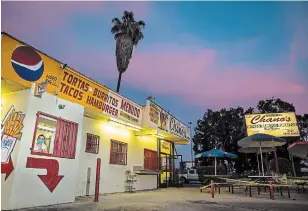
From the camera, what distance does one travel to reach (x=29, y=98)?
21.0 feet

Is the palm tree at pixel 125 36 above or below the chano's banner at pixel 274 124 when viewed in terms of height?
above

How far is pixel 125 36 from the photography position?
21.1 m

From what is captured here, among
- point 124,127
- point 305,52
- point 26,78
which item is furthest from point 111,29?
point 26,78

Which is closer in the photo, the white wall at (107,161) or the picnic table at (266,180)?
the white wall at (107,161)

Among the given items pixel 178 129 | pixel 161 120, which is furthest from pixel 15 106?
pixel 178 129

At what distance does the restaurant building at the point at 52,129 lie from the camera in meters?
5.99

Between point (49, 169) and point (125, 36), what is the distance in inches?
643

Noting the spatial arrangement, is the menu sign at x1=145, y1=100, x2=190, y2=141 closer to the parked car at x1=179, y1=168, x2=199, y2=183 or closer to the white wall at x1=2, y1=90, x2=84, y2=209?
the white wall at x1=2, y1=90, x2=84, y2=209

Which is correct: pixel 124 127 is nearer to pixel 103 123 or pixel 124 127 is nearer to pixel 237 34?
pixel 103 123

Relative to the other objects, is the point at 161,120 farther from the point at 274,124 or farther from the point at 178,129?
the point at 274,124

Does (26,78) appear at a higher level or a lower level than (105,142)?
higher

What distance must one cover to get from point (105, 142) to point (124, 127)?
4.50 ft

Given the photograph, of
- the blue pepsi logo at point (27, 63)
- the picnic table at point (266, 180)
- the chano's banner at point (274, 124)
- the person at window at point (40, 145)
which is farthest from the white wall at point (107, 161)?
the chano's banner at point (274, 124)

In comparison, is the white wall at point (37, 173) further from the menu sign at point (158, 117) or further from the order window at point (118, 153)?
the menu sign at point (158, 117)
